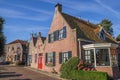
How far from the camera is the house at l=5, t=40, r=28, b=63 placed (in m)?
55.4

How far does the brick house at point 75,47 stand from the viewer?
809 inches

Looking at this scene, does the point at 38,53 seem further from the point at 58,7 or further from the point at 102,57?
the point at 102,57

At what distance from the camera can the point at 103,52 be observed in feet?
68.0

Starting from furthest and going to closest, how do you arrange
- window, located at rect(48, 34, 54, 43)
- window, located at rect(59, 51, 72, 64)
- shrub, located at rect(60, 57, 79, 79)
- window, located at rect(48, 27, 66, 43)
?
window, located at rect(48, 34, 54, 43) → window, located at rect(48, 27, 66, 43) → window, located at rect(59, 51, 72, 64) → shrub, located at rect(60, 57, 79, 79)

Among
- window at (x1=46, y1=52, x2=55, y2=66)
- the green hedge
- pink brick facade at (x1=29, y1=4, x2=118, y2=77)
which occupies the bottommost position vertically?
the green hedge

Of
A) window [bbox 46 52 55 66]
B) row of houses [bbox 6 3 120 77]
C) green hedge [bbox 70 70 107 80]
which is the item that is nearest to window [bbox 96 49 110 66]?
row of houses [bbox 6 3 120 77]

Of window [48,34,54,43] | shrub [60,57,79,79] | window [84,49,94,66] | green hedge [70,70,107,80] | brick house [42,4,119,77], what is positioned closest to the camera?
green hedge [70,70,107,80]

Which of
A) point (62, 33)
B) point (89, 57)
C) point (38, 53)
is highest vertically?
point (62, 33)

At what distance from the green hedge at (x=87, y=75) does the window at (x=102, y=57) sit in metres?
3.34

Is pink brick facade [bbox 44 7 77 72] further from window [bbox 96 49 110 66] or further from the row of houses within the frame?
window [bbox 96 49 110 66]

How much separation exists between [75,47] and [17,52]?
1534 inches

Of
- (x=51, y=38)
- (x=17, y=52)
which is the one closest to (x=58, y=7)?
(x=51, y=38)

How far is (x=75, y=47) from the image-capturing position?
72.7 ft

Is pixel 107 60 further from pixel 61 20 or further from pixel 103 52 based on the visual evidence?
pixel 61 20
